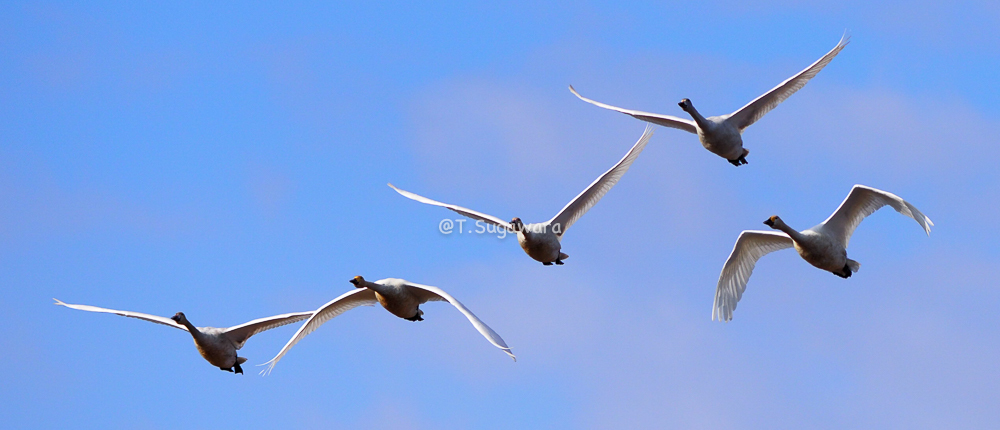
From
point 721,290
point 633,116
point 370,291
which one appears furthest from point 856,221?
point 370,291

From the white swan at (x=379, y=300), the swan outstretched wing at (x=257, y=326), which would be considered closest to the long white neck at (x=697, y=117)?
the white swan at (x=379, y=300)

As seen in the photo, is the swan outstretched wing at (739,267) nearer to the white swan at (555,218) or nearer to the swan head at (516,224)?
the white swan at (555,218)

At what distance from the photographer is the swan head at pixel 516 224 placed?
29.0 metres

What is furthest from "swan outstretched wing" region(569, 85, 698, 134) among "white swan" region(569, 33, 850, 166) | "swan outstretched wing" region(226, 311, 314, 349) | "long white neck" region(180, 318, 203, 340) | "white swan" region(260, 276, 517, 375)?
"long white neck" region(180, 318, 203, 340)

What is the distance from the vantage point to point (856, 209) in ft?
91.3

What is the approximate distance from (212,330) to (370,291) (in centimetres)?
423

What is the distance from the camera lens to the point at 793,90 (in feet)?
96.7

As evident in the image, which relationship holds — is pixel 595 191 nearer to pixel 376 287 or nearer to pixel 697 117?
pixel 697 117

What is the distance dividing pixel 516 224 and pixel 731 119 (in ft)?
18.5

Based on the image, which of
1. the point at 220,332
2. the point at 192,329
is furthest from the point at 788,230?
the point at 192,329

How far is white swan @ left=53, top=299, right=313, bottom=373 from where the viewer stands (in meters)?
29.7

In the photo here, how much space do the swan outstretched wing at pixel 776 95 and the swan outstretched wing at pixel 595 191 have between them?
254 cm

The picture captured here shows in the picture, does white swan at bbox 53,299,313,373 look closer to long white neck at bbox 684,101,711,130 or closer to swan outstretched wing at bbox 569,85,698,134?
swan outstretched wing at bbox 569,85,698,134

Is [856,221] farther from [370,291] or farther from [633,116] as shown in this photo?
[370,291]
